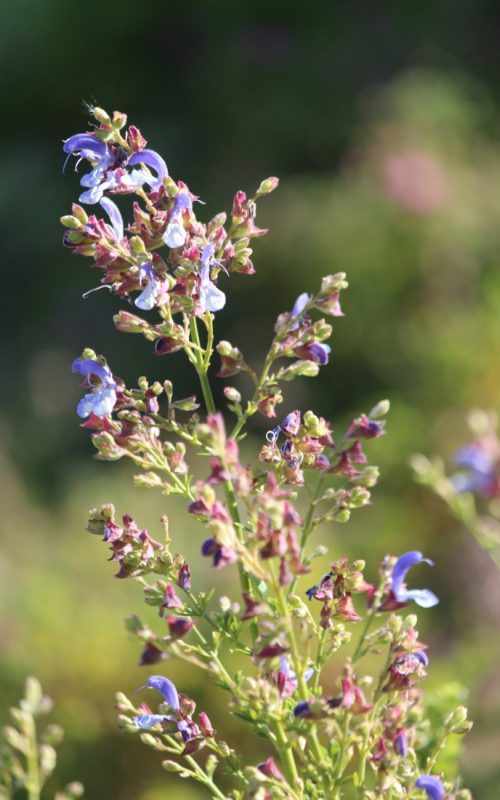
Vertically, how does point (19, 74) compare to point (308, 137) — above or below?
above

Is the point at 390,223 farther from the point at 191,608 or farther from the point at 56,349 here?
the point at 191,608

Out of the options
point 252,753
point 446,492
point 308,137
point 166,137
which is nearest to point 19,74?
point 166,137

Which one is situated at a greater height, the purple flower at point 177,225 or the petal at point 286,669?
the purple flower at point 177,225

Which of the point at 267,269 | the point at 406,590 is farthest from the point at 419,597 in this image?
the point at 267,269

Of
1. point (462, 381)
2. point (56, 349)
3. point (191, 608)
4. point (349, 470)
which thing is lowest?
point (191, 608)

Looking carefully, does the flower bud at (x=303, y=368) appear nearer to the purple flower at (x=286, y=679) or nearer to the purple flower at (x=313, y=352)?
the purple flower at (x=313, y=352)

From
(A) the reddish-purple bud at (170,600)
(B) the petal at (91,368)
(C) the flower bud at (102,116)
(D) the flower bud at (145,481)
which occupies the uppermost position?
(C) the flower bud at (102,116)

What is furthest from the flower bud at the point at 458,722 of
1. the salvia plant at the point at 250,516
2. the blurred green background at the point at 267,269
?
the blurred green background at the point at 267,269
